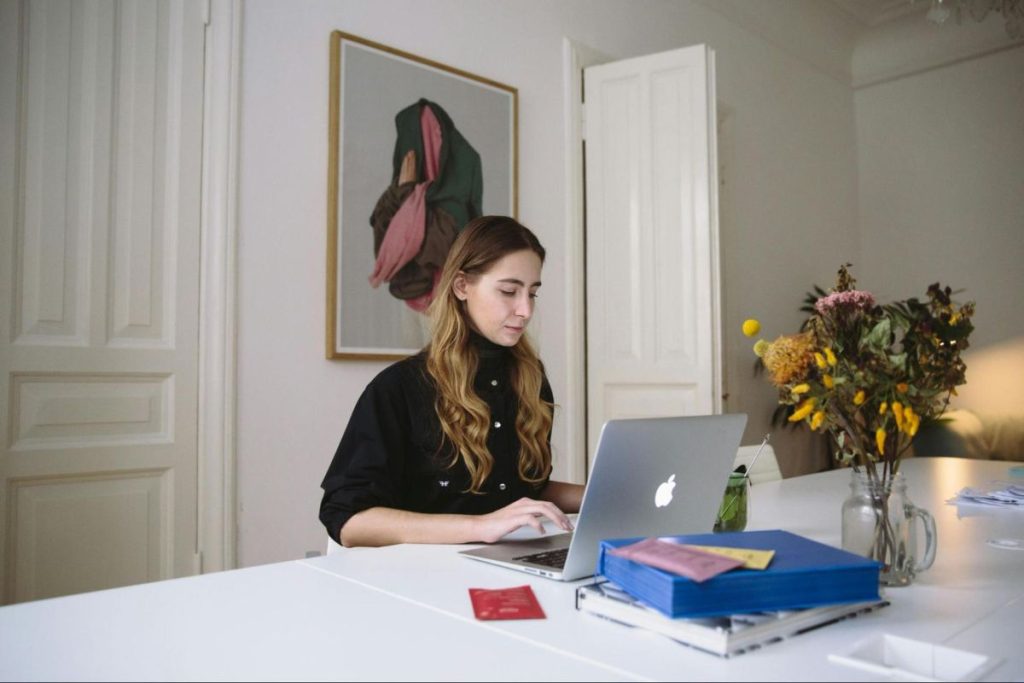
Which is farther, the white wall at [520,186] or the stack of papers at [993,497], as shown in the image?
the white wall at [520,186]

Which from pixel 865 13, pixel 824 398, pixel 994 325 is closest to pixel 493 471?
pixel 824 398

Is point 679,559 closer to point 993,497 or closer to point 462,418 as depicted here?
point 462,418

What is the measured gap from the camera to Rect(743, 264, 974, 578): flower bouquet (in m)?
1.20

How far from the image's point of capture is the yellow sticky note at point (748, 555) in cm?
97

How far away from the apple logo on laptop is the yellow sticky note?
0.26m

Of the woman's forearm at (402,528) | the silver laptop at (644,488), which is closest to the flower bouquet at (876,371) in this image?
the silver laptop at (644,488)

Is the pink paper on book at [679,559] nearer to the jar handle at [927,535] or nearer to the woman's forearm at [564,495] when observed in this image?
the jar handle at [927,535]

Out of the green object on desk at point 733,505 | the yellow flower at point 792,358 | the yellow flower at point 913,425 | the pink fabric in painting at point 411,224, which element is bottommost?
the green object on desk at point 733,505

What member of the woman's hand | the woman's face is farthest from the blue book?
the woman's face

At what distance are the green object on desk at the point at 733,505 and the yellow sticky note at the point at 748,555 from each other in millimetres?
557

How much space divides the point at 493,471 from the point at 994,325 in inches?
190

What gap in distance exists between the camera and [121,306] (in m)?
2.61

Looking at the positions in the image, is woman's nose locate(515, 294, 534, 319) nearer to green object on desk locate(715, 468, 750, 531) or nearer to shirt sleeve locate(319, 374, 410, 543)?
shirt sleeve locate(319, 374, 410, 543)

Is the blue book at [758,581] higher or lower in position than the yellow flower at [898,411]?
lower
